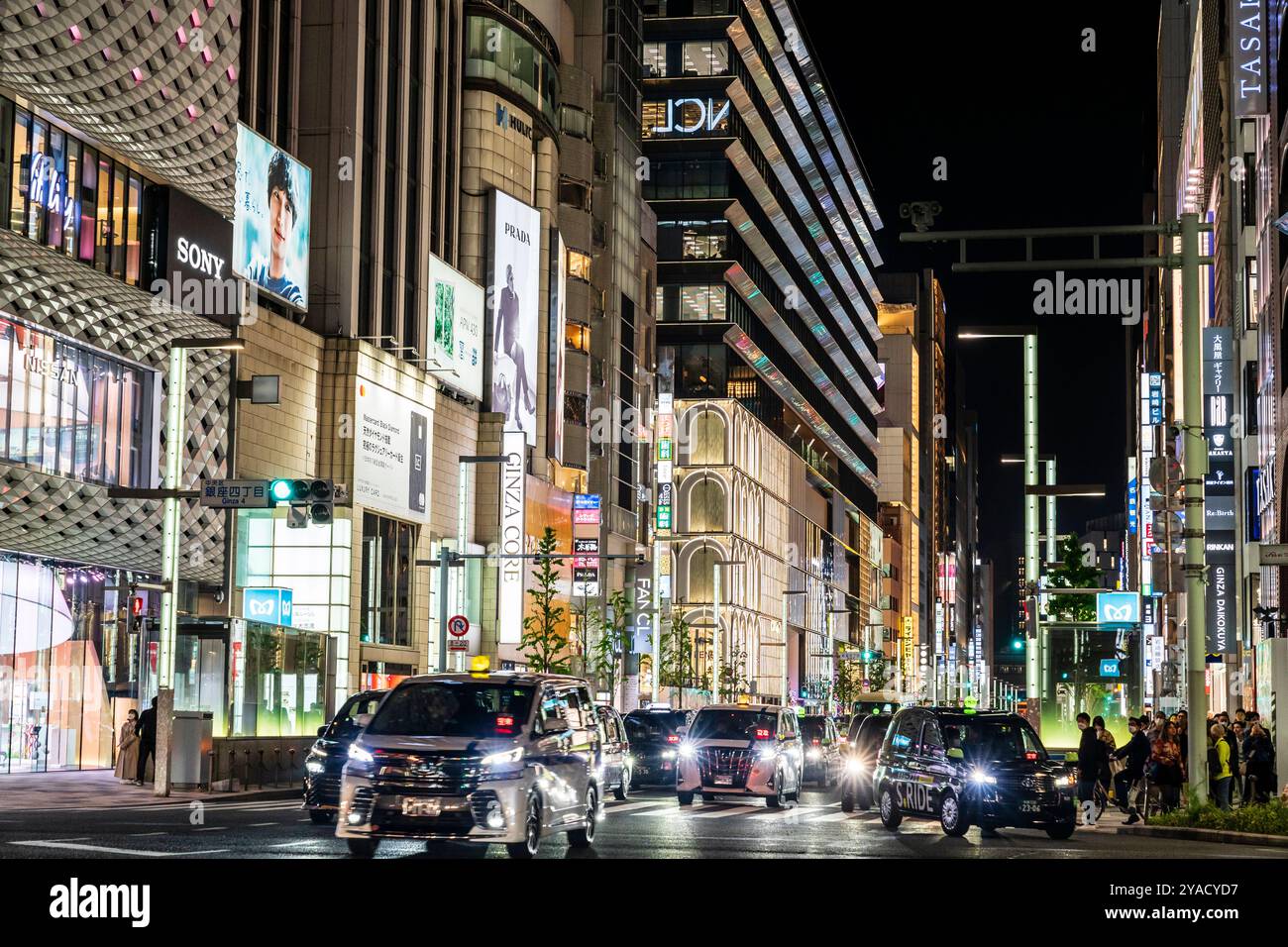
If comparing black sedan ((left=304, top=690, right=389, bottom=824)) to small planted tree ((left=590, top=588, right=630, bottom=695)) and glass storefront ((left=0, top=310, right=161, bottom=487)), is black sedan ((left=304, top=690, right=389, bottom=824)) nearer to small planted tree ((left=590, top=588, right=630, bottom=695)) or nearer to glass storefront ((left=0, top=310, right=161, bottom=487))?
glass storefront ((left=0, top=310, right=161, bottom=487))

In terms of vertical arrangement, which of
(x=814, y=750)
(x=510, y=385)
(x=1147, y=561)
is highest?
(x=510, y=385)

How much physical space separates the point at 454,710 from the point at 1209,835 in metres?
12.8

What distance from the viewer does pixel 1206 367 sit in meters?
54.7

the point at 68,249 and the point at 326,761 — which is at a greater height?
the point at 68,249

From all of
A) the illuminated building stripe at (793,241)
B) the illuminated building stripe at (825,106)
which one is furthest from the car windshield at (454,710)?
the illuminated building stripe at (825,106)

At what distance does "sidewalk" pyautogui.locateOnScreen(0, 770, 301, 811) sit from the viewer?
29.2m

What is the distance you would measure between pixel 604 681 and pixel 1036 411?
1694 inches

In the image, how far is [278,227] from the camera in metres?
52.8

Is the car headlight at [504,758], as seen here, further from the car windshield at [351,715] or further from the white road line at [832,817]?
the white road line at [832,817]

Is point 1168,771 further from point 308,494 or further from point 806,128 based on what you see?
point 806,128

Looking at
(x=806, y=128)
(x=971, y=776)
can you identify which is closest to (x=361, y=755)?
(x=971, y=776)

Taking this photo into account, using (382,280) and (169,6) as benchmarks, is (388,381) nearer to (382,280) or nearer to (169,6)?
(382,280)

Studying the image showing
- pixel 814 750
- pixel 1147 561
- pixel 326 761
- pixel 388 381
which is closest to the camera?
pixel 326 761
